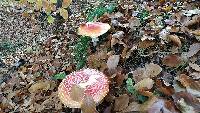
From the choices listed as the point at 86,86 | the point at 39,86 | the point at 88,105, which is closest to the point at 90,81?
the point at 86,86

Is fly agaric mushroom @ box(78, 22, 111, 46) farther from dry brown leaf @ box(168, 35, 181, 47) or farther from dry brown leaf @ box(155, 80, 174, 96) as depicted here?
dry brown leaf @ box(155, 80, 174, 96)

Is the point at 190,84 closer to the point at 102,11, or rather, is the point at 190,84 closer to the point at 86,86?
the point at 86,86

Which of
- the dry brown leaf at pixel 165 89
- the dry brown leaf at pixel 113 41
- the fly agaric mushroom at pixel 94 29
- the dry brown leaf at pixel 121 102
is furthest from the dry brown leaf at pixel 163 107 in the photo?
the fly agaric mushroom at pixel 94 29

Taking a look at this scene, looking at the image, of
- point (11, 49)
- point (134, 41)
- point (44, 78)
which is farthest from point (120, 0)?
point (11, 49)

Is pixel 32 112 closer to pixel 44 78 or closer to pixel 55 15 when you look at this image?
pixel 44 78

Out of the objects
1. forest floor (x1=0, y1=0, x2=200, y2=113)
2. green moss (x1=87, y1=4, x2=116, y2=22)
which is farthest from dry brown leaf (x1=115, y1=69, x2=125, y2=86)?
green moss (x1=87, y1=4, x2=116, y2=22)

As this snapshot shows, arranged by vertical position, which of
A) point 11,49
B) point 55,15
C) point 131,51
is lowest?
point 11,49
